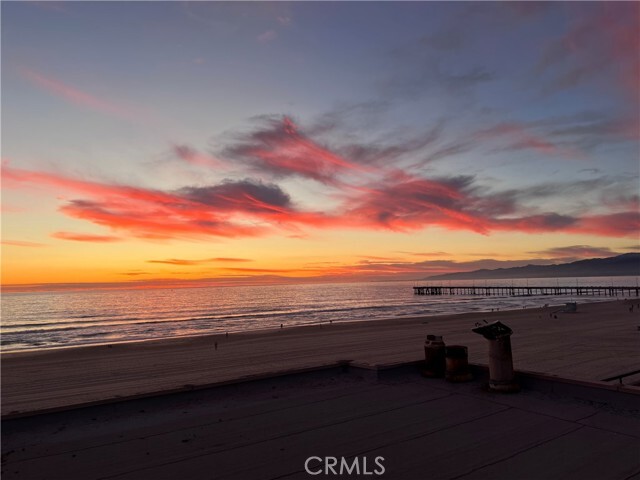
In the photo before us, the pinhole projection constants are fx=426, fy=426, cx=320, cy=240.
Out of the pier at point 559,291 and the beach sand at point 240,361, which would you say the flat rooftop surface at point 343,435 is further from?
the pier at point 559,291

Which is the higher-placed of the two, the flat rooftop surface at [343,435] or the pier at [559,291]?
the pier at [559,291]

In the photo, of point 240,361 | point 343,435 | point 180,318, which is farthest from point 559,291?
point 343,435

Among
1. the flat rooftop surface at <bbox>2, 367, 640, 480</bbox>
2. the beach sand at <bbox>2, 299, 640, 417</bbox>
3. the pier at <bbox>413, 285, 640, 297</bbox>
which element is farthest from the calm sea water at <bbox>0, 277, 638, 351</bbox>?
the flat rooftop surface at <bbox>2, 367, 640, 480</bbox>

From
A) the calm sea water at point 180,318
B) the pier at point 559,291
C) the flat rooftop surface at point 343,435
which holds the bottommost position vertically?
the calm sea water at point 180,318

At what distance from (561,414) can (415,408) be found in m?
1.94

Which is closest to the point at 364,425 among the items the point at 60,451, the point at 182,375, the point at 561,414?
the point at 561,414

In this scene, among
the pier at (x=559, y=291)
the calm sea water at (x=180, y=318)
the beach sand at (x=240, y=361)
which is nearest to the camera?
the beach sand at (x=240, y=361)

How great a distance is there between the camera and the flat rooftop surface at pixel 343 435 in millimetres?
4312

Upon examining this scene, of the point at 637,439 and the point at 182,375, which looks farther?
the point at 182,375

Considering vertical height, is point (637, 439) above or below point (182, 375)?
above

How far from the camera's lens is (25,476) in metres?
4.25

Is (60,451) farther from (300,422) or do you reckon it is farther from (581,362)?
(581,362)

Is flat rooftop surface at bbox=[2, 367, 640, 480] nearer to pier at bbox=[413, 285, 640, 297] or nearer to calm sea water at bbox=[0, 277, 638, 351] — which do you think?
calm sea water at bbox=[0, 277, 638, 351]

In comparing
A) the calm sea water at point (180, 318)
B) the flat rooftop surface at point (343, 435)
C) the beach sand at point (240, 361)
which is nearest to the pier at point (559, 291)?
the calm sea water at point (180, 318)
